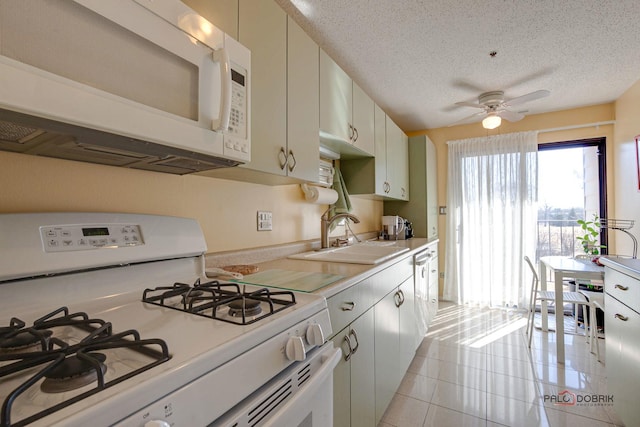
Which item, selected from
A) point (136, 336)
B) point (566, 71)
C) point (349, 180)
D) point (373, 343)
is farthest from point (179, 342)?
point (566, 71)

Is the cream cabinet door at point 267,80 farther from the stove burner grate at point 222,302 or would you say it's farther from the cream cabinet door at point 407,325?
the cream cabinet door at point 407,325

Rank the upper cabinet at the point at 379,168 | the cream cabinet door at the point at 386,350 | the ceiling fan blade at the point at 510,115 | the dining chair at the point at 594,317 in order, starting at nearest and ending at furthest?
1. the cream cabinet door at the point at 386,350
2. the dining chair at the point at 594,317
3. the upper cabinet at the point at 379,168
4. the ceiling fan blade at the point at 510,115

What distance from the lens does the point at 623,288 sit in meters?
1.49

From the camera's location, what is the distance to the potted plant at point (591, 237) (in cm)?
309

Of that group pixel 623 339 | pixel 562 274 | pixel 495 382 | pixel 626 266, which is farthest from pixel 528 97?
pixel 495 382

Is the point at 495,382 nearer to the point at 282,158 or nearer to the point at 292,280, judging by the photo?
the point at 292,280

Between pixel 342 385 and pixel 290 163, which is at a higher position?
pixel 290 163

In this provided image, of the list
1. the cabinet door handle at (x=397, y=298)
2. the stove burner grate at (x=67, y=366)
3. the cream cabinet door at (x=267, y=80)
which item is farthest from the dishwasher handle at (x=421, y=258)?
the stove burner grate at (x=67, y=366)

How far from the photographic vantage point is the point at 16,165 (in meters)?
0.81

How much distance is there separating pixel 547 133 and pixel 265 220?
3667 millimetres

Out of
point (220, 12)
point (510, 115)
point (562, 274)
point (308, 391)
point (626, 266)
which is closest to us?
point (308, 391)

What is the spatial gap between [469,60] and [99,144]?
8.32 ft

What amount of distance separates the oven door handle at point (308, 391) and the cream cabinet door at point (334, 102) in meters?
1.20

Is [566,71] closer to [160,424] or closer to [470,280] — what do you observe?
[470,280]
